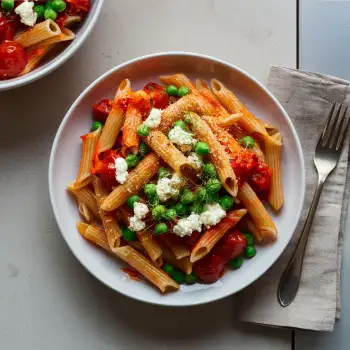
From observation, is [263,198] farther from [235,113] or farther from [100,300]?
[100,300]

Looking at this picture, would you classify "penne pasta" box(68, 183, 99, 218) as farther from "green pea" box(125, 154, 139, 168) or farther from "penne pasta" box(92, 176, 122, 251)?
"green pea" box(125, 154, 139, 168)

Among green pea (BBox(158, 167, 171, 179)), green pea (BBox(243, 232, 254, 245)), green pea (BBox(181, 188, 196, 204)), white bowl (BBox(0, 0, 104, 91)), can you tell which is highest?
white bowl (BBox(0, 0, 104, 91))

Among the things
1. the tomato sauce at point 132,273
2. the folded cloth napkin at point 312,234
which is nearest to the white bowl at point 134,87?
the tomato sauce at point 132,273

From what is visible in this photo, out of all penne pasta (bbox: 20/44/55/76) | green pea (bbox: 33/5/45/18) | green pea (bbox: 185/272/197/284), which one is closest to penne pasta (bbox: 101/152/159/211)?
green pea (bbox: 185/272/197/284)

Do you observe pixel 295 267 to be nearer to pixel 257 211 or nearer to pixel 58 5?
pixel 257 211

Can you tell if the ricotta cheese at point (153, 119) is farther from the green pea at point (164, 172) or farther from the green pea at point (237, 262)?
the green pea at point (237, 262)

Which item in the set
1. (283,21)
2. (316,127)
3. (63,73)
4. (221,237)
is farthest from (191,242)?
(283,21)
